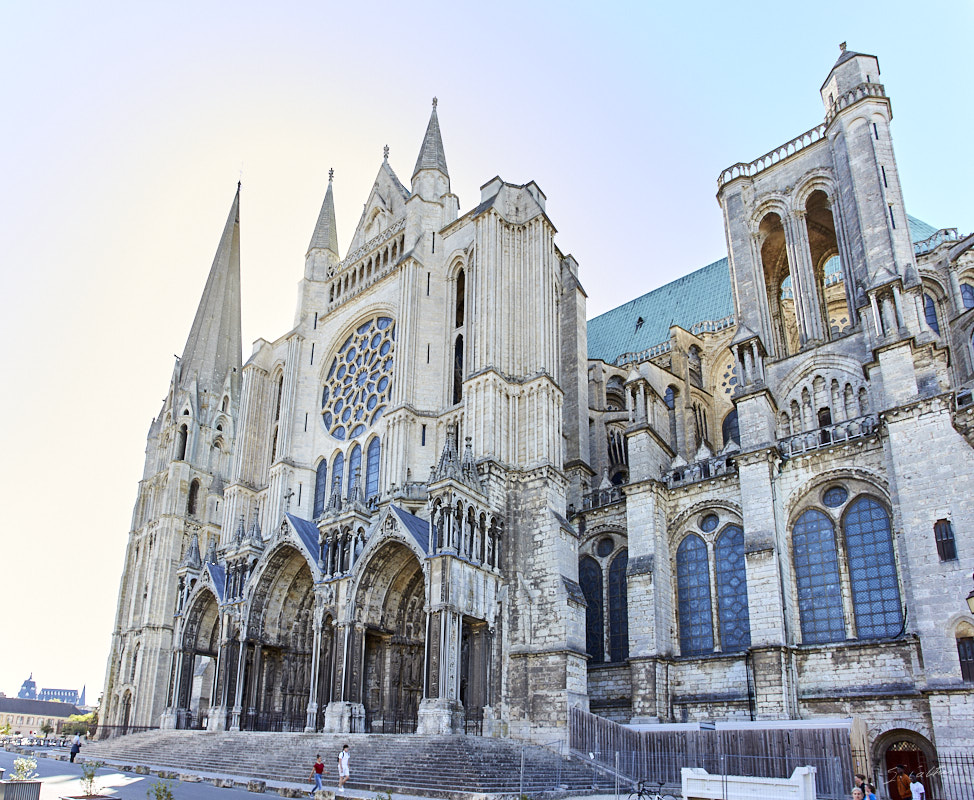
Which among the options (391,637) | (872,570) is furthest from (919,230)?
(391,637)

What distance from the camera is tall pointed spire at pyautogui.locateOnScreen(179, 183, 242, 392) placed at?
4741 cm

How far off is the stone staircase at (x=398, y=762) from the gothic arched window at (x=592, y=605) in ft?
17.3

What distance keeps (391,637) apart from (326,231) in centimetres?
2259

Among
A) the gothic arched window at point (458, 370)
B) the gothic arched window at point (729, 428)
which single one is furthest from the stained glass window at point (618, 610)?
the gothic arched window at point (729, 428)

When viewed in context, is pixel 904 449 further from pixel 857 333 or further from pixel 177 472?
pixel 177 472

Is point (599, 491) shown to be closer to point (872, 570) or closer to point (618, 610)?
point (618, 610)

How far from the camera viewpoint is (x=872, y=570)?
2052 cm

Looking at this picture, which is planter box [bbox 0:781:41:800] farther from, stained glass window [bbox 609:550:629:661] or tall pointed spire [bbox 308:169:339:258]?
tall pointed spire [bbox 308:169:339:258]

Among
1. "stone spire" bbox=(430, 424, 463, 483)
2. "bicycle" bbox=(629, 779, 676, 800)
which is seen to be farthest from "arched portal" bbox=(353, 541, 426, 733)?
"bicycle" bbox=(629, 779, 676, 800)

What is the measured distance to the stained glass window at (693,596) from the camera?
909 inches

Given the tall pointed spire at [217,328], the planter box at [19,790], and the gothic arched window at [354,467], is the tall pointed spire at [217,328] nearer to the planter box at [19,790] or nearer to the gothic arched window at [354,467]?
the gothic arched window at [354,467]

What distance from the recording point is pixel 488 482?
24.9 m

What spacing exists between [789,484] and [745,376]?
14.9 feet

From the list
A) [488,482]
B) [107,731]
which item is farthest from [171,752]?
[107,731]
